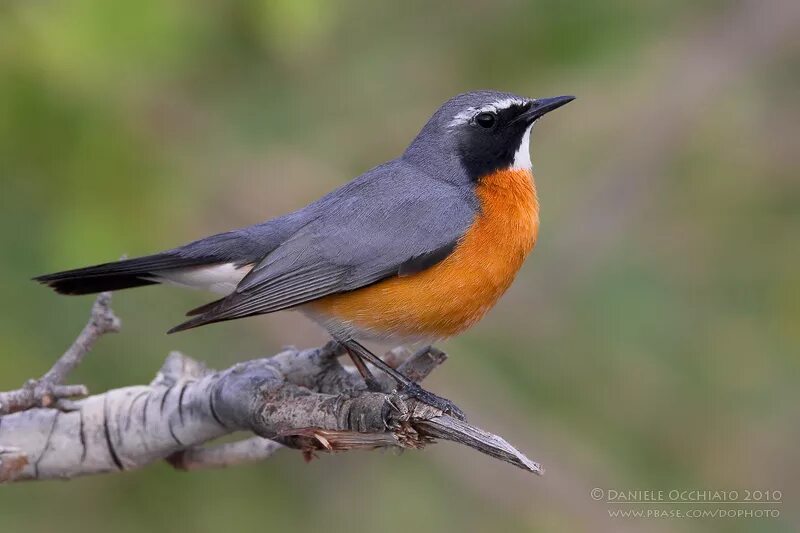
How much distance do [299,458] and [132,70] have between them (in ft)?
10.5

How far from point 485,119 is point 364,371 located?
1.49m

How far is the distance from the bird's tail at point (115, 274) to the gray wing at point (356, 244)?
12.2 inches

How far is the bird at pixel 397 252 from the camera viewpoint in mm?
5180

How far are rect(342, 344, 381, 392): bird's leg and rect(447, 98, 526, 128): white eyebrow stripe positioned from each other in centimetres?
137

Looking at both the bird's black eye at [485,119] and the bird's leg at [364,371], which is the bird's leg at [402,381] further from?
the bird's black eye at [485,119]

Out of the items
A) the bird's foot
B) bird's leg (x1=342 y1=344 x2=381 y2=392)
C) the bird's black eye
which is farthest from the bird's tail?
the bird's black eye

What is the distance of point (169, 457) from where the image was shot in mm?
5465

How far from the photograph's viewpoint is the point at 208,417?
495 centimetres

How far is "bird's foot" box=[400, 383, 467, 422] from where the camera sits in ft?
16.1

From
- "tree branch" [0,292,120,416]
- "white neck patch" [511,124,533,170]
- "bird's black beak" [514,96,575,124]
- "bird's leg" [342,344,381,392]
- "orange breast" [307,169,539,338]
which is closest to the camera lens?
"tree branch" [0,292,120,416]

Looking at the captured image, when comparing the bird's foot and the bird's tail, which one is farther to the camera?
the bird's tail

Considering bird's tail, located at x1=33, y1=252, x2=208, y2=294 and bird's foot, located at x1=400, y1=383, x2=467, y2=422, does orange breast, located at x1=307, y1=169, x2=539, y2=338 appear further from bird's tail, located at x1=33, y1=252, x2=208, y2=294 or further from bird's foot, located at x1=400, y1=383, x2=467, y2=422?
bird's tail, located at x1=33, y1=252, x2=208, y2=294

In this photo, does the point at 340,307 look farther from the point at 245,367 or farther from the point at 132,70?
the point at 132,70

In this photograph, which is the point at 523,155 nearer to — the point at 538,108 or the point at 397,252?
the point at 538,108
